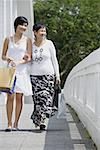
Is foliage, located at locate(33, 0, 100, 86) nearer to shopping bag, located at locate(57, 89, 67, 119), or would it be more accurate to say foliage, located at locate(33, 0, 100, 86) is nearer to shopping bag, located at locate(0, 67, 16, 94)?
shopping bag, located at locate(57, 89, 67, 119)

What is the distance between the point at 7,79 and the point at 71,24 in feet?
133

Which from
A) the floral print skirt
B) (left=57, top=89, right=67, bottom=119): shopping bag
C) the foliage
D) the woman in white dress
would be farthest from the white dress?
the foliage

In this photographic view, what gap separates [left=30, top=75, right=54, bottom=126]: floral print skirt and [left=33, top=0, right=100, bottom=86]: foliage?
3719 centimetres

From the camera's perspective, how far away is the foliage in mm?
47969

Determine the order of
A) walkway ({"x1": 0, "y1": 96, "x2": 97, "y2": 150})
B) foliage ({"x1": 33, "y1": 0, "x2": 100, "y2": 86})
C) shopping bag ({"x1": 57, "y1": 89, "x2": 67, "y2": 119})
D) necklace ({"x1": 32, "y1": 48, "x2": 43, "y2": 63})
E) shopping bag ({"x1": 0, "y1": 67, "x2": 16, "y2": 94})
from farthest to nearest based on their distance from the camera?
foliage ({"x1": 33, "y1": 0, "x2": 100, "y2": 86})
shopping bag ({"x1": 57, "y1": 89, "x2": 67, "y2": 119})
necklace ({"x1": 32, "y1": 48, "x2": 43, "y2": 63})
shopping bag ({"x1": 0, "y1": 67, "x2": 16, "y2": 94})
walkway ({"x1": 0, "y1": 96, "x2": 97, "y2": 150})

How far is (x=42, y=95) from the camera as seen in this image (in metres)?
9.24

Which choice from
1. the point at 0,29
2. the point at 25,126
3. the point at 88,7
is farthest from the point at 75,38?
the point at 25,126

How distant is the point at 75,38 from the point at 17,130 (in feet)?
134

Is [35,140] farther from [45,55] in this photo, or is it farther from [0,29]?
[0,29]

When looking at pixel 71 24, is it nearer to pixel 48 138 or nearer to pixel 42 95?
pixel 42 95

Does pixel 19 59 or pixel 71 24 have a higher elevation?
pixel 71 24

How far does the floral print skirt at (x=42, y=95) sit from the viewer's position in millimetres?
9180

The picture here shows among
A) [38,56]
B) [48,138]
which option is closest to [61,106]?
[38,56]

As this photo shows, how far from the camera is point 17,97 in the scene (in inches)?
360
